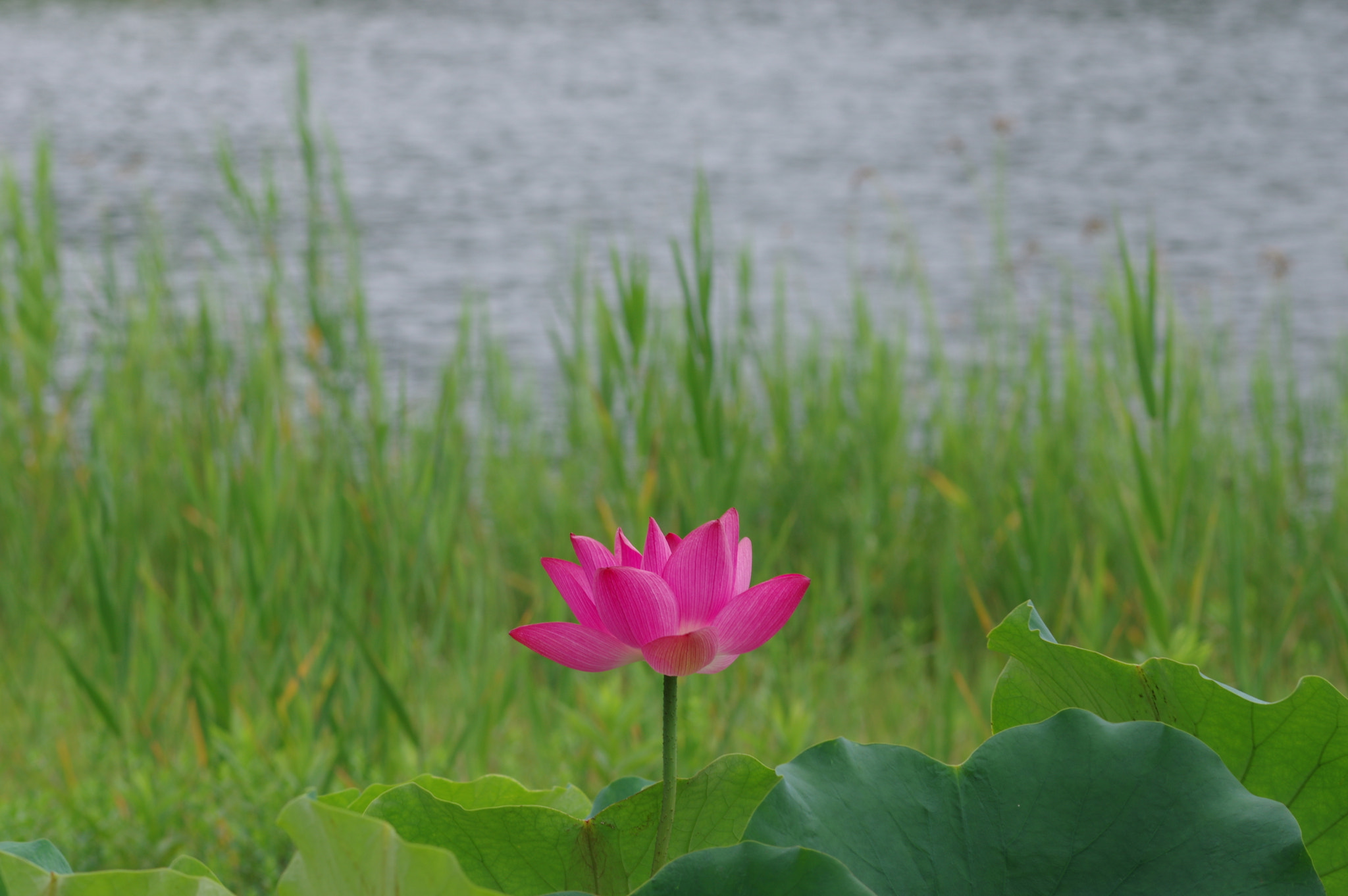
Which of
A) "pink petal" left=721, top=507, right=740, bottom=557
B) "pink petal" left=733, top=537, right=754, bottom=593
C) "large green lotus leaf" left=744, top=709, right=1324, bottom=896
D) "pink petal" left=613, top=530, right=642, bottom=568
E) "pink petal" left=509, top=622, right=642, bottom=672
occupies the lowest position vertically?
"large green lotus leaf" left=744, top=709, right=1324, bottom=896

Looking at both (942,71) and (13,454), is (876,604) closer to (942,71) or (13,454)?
(13,454)

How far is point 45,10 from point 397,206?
A: 605 inches

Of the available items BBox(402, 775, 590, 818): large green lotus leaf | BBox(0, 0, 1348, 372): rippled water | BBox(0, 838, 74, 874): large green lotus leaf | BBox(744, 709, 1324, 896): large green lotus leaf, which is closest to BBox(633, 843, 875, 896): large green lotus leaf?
BBox(744, 709, 1324, 896): large green lotus leaf

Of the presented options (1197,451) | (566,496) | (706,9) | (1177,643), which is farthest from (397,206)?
(706,9)

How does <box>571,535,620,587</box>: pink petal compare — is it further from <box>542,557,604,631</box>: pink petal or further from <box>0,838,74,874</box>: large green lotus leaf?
<box>0,838,74,874</box>: large green lotus leaf

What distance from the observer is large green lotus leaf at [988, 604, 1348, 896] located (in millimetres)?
464

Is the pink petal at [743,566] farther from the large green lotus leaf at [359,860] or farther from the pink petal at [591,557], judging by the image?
the large green lotus leaf at [359,860]

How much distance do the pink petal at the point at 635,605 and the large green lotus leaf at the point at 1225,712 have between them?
157 mm

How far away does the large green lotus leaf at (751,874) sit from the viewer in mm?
375

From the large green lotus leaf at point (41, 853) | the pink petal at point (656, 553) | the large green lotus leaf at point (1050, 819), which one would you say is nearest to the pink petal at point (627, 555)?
the pink petal at point (656, 553)

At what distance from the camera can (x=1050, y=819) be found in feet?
1.40

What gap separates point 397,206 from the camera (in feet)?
27.8

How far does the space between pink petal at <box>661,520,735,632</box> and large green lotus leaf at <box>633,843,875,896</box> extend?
10cm

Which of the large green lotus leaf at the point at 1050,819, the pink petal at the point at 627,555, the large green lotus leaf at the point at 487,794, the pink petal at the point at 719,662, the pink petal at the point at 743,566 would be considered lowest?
the large green lotus leaf at the point at 487,794
